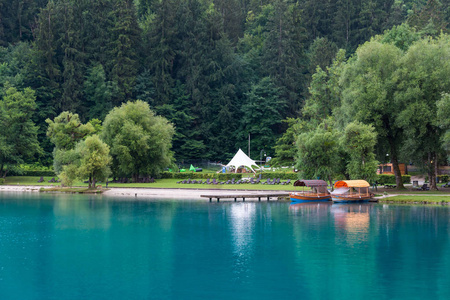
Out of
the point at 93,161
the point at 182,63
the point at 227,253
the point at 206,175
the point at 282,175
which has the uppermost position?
the point at 182,63

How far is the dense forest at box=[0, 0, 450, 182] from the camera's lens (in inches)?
4353

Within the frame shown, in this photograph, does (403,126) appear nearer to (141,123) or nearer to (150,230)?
(150,230)

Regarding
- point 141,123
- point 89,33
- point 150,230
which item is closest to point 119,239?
point 150,230

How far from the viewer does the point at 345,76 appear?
63.6 metres

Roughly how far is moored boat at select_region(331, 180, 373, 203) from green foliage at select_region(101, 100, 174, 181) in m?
32.2

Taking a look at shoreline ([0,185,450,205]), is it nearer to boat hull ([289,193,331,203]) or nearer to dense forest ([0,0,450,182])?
boat hull ([289,193,331,203])

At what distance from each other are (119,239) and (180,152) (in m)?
77.8

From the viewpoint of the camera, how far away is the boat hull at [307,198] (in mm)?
58125

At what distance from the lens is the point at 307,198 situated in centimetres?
5822

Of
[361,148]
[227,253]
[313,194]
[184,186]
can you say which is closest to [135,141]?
[184,186]

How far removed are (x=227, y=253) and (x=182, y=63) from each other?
92485mm

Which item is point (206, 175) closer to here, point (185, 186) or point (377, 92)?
point (185, 186)

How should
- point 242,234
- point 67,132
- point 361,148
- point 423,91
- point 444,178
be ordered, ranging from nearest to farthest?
point 242,234
point 361,148
point 423,91
point 444,178
point 67,132

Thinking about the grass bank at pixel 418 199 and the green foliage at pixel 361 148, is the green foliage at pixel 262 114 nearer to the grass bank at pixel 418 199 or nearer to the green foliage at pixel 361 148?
the green foliage at pixel 361 148
